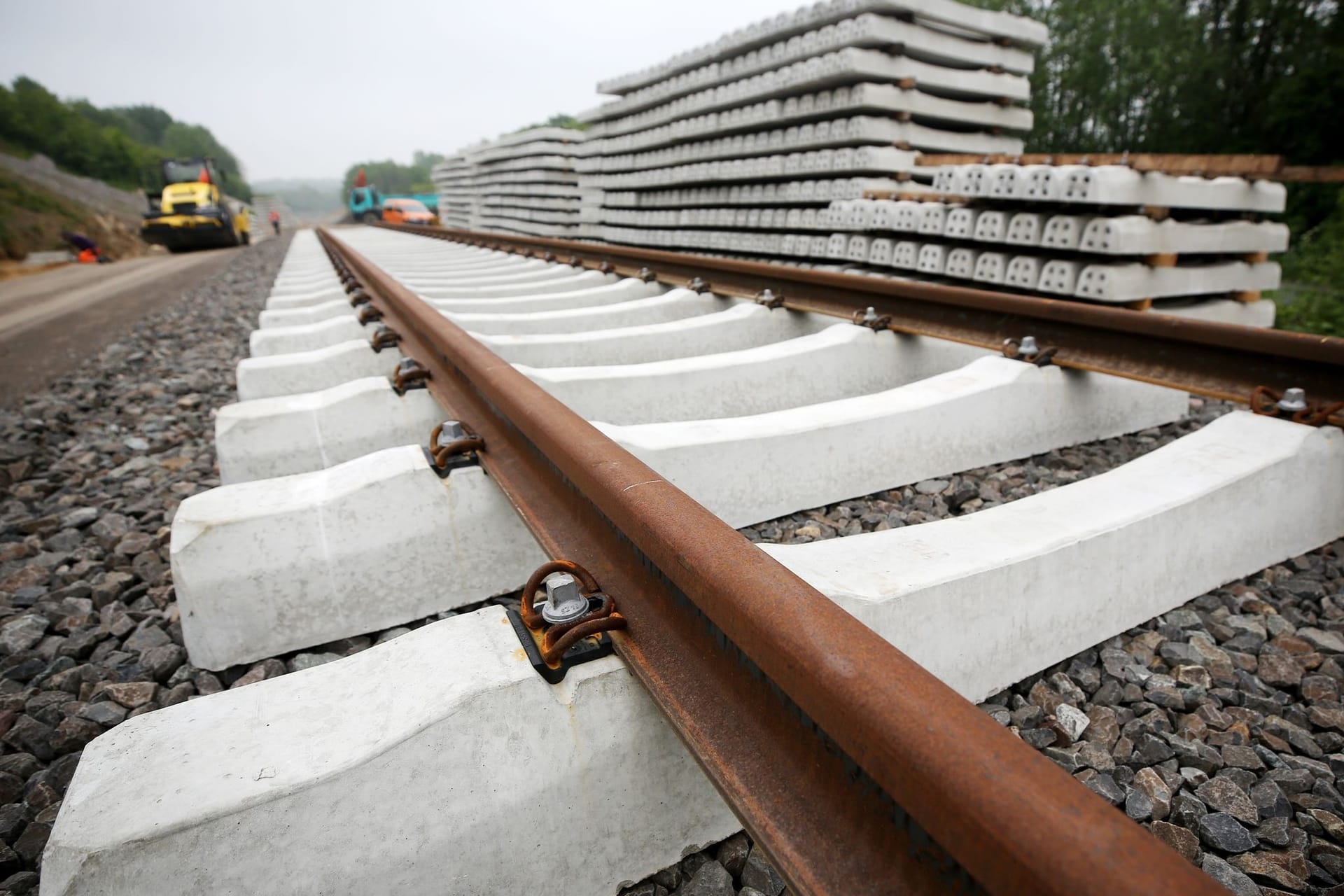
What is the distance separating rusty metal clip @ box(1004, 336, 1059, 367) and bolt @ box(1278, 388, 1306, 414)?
0.64 metres

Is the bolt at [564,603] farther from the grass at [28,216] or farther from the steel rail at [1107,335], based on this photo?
the grass at [28,216]

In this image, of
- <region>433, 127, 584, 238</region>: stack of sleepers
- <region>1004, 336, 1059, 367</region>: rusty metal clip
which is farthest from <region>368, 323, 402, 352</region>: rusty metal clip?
<region>433, 127, 584, 238</region>: stack of sleepers

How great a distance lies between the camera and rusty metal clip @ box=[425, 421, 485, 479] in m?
1.55

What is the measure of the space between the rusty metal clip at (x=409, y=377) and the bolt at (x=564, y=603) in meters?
1.44

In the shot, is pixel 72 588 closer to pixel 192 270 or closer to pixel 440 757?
pixel 440 757

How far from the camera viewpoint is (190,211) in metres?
20.8

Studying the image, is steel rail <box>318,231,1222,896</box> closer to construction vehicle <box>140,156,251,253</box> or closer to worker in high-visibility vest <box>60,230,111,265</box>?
worker in high-visibility vest <box>60,230,111,265</box>

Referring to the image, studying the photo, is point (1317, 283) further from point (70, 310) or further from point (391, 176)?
point (391, 176)

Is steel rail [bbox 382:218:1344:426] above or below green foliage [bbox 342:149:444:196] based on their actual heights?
below

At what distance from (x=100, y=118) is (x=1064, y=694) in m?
123

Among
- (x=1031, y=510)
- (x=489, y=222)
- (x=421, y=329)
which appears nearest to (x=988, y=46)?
(x=421, y=329)

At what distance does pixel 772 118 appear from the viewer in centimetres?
818

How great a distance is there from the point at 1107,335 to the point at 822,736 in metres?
2.29

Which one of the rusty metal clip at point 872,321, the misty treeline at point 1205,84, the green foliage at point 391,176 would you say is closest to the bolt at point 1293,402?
the rusty metal clip at point 872,321
